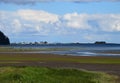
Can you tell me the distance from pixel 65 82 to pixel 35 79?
217cm

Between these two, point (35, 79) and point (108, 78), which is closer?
point (35, 79)

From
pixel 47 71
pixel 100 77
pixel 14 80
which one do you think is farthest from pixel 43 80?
pixel 100 77

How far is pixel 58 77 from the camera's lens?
3209 cm

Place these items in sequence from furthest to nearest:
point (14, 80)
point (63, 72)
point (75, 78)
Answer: point (63, 72), point (75, 78), point (14, 80)

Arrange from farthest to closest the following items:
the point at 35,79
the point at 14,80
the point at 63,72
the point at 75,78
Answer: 1. the point at 63,72
2. the point at 75,78
3. the point at 35,79
4. the point at 14,80

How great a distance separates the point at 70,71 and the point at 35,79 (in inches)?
257

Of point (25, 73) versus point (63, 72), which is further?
point (63, 72)

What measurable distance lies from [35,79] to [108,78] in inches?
348

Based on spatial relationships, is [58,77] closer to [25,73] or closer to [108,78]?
[25,73]

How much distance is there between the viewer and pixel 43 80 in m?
29.5

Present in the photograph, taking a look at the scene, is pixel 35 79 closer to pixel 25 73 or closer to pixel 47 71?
pixel 25 73

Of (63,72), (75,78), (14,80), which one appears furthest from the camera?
(63,72)

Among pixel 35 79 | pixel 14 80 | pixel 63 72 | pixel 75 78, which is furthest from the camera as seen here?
pixel 63 72

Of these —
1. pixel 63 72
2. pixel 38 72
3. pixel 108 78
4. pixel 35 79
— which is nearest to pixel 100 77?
pixel 108 78
